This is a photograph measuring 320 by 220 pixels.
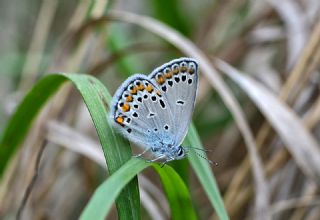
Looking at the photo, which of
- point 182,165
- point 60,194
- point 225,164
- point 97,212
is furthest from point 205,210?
point 97,212

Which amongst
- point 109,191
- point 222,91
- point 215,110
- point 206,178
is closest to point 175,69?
point 206,178

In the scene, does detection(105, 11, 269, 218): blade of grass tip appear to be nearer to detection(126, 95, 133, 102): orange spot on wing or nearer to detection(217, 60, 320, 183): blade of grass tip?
detection(217, 60, 320, 183): blade of grass tip

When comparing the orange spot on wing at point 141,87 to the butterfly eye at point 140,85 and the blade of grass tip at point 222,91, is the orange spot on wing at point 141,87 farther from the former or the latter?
the blade of grass tip at point 222,91

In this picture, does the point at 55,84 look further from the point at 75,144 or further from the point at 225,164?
the point at 225,164

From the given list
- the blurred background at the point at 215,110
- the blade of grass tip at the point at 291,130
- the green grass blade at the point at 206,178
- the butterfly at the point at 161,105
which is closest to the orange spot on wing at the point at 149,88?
the butterfly at the point at 161,105

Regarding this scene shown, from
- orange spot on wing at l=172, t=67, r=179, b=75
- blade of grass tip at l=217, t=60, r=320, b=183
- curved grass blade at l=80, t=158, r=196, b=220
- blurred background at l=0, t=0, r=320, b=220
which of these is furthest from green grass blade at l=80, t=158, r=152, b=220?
blade of grass tip at l=217, t=60, r=320, b=183

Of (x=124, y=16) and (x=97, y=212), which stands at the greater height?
(x=124, y=16)
